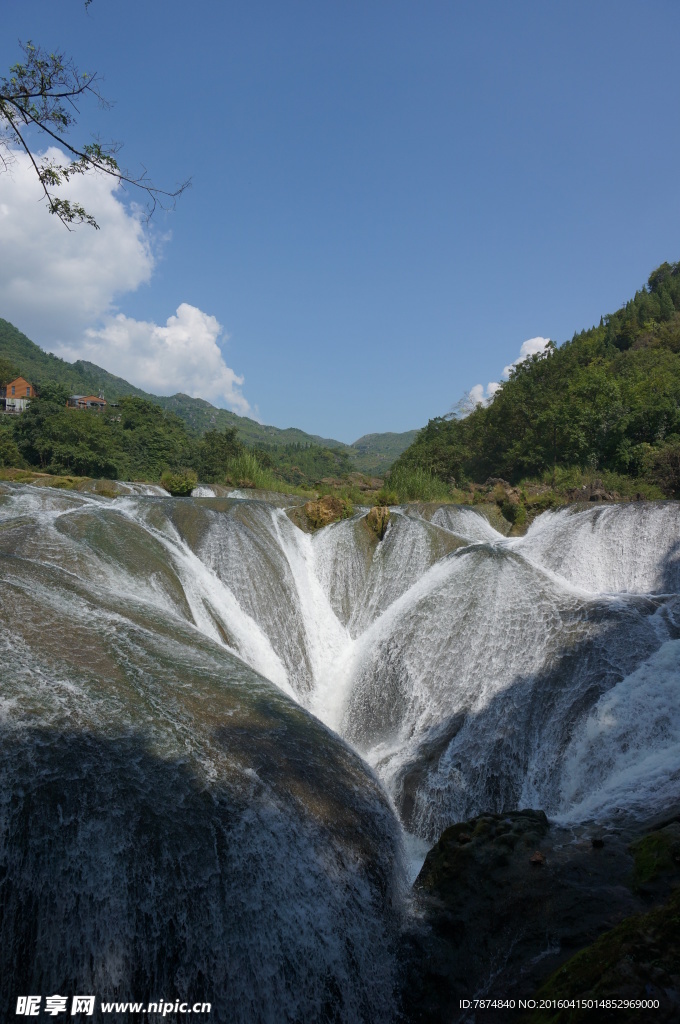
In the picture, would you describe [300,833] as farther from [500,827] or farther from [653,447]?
[653,447]

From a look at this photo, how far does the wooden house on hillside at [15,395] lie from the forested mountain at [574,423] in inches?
2054

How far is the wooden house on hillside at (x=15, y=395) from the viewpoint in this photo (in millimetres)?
68438

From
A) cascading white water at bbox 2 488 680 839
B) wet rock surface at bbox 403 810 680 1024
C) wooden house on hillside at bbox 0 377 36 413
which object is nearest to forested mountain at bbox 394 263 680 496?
cascading white water at bbox 2 488 680 839

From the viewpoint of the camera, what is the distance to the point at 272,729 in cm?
515

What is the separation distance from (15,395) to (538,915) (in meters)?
82.7

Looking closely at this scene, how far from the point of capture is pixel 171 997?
314cm

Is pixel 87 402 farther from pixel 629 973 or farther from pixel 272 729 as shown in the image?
pixel 629 973

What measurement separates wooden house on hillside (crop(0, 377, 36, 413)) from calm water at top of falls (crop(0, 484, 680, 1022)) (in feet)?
216

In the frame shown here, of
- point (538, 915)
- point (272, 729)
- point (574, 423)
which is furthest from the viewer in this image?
point (574, 423)

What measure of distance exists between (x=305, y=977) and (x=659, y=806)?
2.89 metres

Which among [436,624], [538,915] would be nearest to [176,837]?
[538,915]

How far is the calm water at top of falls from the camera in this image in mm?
3350

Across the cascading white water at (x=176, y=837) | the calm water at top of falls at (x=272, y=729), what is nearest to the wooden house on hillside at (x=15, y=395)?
the calm water at top of falls at (x=272, y=729)

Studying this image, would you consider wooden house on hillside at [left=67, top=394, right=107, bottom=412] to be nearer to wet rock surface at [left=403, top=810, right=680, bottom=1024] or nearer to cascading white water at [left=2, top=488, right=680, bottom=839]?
cascading white water at [left=2, top=488, right=680, bottom=839]
